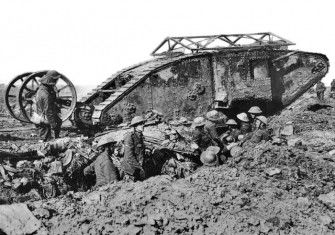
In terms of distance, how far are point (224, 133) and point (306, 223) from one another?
500 centimetres

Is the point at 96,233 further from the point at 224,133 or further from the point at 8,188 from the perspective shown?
the point at 224,133

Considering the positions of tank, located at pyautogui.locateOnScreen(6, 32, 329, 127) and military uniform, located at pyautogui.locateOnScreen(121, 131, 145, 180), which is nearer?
military uniform, located at pyautogui.locateOnScreen(121, 131, 145, 180)

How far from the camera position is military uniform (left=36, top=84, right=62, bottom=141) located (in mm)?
10273

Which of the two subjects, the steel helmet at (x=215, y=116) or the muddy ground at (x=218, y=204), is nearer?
the muddy ground at (x=218, y=204)

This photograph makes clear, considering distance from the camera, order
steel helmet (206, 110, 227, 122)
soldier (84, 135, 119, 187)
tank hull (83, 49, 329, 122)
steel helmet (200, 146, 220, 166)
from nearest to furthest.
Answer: soldier (84, 135, 119, 187), steel helmet (200, 146, 220, 166), tank hull (83, 49, 329, 122), steel helmet (206, 110, 227, 122)

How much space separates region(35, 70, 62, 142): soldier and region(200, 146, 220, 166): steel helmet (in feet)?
14.4

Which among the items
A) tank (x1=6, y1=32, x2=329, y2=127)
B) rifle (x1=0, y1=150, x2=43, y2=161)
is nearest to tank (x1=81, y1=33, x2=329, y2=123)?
tank (x1=6, y1=32, x2=329, y2=127)

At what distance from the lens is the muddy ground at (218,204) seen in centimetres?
505

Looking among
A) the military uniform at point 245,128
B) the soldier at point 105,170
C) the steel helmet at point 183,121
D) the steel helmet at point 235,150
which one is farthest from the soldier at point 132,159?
the military uniform at point 245,128

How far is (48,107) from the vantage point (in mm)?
10320

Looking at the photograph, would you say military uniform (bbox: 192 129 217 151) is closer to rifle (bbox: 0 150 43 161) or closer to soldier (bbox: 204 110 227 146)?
soldier (bbox: 204 110 227 146)

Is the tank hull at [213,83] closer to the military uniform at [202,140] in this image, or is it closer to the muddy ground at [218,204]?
the military uniform at [202,140]

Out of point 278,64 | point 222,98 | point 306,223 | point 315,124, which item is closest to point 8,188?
point 306,223

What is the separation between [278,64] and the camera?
12.5 m
